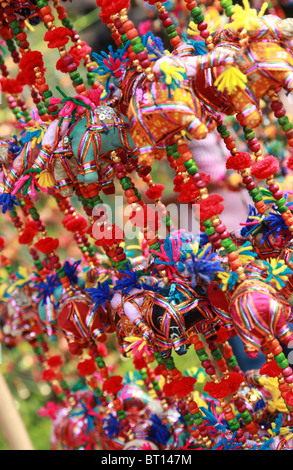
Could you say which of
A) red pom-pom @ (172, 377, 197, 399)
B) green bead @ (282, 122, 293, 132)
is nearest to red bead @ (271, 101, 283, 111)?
green bead @ (282, 122, 293, 132)

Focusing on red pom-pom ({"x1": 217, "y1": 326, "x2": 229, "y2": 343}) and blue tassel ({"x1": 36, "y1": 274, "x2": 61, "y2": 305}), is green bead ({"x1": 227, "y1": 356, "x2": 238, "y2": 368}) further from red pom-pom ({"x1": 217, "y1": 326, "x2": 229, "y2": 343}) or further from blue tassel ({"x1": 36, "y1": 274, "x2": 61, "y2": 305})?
blue tassel ({"x1": 36, "y1": 274, "x2": 61, "y2": 305})

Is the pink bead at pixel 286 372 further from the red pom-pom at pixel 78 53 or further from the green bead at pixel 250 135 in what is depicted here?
the red pom-pom at pixel 78 53

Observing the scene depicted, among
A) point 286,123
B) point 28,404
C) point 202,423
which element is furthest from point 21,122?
point 28,404

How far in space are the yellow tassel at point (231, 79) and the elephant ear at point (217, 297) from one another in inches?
8.0

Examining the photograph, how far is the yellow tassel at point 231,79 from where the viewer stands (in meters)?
0.47

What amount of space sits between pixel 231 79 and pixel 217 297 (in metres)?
0.22

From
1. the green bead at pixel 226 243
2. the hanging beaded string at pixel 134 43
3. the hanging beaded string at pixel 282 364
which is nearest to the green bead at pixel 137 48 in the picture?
the hanging beaded string at pixel 134 43

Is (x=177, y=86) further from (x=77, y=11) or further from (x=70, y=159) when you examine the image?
(x=77, y=11)

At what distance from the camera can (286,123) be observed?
513 mm

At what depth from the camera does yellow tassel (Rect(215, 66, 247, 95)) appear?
0.47 m

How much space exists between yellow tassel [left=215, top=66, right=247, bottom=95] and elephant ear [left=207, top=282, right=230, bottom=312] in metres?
0.20

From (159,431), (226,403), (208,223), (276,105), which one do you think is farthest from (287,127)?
(159,431)

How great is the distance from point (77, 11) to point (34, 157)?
0.53 m

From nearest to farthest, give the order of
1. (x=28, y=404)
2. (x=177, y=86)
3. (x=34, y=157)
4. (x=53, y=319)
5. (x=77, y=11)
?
(x=177, y=86), (x=34, y=157), (x=53, y=319), (x=77, y=11), (x=28, y=404)
